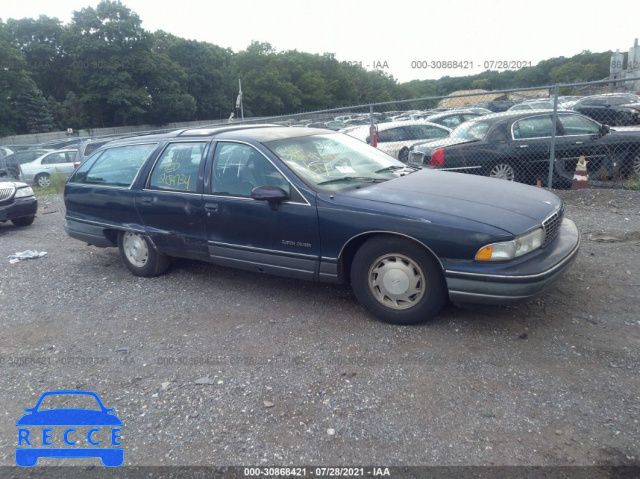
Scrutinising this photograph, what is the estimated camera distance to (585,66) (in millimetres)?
41938

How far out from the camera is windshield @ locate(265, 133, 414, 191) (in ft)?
14.5

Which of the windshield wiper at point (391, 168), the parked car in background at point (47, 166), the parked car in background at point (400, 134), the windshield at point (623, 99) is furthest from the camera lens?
the windshield at point (623, 99)

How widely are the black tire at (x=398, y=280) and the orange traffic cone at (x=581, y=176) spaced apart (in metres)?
5.66

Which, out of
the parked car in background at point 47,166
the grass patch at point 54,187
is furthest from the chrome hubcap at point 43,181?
the grass patch at point 54,187

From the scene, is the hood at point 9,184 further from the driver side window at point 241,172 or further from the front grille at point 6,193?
the driver side window at point 241,172

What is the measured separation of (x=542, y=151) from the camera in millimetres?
8359

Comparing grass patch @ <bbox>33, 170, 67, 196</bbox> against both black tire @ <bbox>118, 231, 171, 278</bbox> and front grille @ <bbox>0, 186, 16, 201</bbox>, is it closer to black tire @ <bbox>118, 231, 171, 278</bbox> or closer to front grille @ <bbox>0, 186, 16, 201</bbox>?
front grille @ <bbox>0, 186, 16, 201</bbox>

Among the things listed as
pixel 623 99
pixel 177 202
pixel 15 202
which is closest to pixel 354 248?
pixel 177 202

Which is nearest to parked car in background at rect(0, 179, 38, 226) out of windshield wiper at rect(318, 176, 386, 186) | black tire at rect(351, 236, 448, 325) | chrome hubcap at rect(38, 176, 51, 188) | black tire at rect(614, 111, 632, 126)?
windshield wiper at rect(318, 176, 386, 186)

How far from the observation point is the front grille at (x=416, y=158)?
8828mm

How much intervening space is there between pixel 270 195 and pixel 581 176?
20.4 feet

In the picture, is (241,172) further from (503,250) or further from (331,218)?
(503,250)

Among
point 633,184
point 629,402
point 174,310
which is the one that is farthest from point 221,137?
point 633,184

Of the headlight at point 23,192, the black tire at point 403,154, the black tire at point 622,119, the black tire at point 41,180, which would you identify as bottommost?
the black tire at point 41,180
